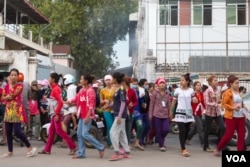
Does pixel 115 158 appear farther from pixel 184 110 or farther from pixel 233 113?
pixel 233 113

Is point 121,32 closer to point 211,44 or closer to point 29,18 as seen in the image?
point 29,18

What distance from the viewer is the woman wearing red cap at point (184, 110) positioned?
9492mm

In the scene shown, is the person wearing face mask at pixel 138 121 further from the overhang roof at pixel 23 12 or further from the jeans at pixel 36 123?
the overhang roof at pixel 23 12

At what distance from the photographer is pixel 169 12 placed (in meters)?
28.3

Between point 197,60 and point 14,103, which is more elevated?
point 197,60

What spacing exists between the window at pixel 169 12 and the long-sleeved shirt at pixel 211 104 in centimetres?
1839

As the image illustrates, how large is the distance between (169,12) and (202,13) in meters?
2.13

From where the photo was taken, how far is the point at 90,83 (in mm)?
9117

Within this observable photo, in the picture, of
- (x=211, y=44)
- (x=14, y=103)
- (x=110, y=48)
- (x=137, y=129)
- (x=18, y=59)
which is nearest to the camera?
(x=14, y=103)

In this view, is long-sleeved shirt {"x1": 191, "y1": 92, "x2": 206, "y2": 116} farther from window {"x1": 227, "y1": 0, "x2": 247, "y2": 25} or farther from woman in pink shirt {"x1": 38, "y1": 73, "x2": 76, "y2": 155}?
window {"x1": 227, "y1": 0, "x2": 247, "y2": 25}

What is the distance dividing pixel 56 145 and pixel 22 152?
132 centimetres

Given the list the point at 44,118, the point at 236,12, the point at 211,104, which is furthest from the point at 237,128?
the point at 236,12

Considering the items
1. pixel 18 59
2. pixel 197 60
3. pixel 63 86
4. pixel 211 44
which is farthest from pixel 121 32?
pixel 63 86

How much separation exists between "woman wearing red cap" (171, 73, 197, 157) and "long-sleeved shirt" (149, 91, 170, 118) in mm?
457
